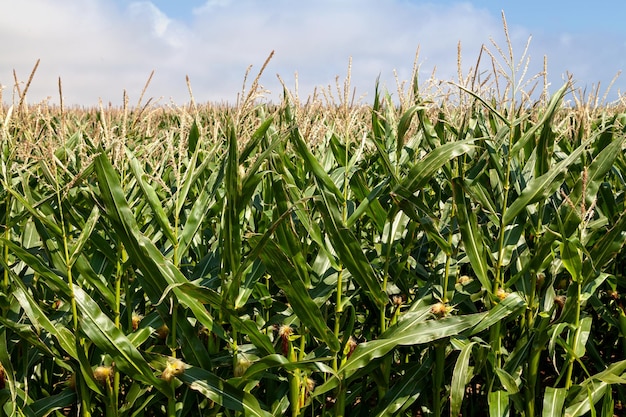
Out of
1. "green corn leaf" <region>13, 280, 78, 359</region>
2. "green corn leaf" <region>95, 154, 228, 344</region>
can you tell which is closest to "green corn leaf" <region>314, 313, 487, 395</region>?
"green corn leaf" <region>95, 154, 228, 344</region>

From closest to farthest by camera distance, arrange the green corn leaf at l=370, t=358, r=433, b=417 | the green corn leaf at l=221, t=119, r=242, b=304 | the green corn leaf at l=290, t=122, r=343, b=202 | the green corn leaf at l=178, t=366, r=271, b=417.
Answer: the green corn leaf at l=221, t=119, r=242, b=304, the green corn leaf at l=178, t=366, r=271, b=417, the green corn leaf at l=290, t=122, r=343, b=202, the green corn leaf at l=370, t=358, r=433, b=417

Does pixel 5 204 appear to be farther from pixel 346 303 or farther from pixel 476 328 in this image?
pixel 476 328

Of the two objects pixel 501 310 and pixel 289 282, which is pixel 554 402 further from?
pixel 289 282

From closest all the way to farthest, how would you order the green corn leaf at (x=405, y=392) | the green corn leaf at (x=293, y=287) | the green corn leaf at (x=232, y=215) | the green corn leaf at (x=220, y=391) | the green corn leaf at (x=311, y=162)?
the green corn leaf at (x=232, y=215)
the green corn leaf at (x=293, y=287)
the green corn leaf at (x=220, y=391)
the green corn leaf at (x=311, y=162)
the green corn leaf at (x=405, y=392)

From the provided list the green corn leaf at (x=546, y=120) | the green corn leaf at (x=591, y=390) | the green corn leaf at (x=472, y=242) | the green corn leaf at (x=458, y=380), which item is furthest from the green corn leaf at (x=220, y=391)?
the green corn leaf at (x=546, y=120)

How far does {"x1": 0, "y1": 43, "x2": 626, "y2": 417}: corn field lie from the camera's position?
1.88 meters

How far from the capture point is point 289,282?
73.0 inches

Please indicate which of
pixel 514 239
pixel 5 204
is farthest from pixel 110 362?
pixel 514 239

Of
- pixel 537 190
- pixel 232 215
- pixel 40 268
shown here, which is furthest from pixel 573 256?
pixel 40 268

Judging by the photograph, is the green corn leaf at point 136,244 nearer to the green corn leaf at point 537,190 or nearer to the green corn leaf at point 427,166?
the green corn leaf at point 427,166

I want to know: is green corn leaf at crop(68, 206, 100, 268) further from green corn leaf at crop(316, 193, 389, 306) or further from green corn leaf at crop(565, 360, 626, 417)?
green corn leaf at crop(565, 360, 626, 417)

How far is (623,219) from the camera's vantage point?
2.17 meters

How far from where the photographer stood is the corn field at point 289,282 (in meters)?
1.88

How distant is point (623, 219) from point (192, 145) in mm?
2128
